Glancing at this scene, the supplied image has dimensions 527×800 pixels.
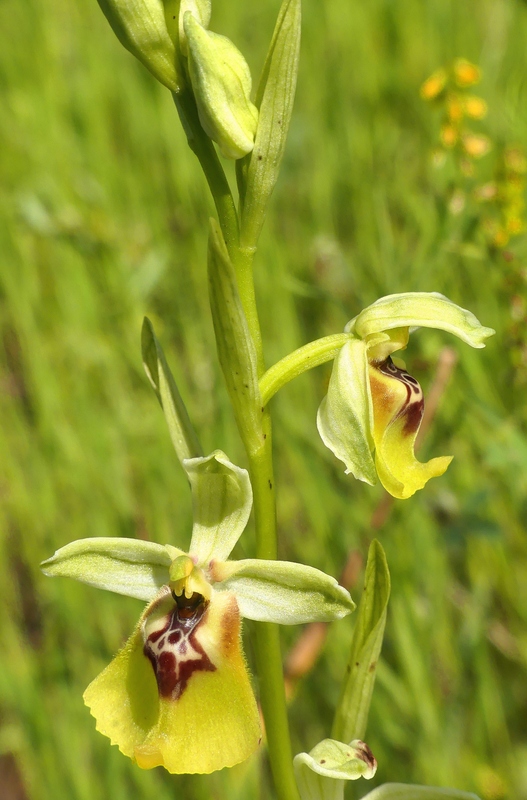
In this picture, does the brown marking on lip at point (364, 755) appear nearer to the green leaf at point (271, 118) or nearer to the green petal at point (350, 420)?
the green petal at point (350, 420)

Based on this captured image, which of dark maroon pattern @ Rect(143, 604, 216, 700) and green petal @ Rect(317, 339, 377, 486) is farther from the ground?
green petal @ Rect(317, 339, 377, 486)

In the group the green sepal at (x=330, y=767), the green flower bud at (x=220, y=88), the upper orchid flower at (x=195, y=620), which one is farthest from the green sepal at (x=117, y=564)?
the green flower bud at (x=220, y=88)

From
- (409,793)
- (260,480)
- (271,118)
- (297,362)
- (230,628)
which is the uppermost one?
(271,118)

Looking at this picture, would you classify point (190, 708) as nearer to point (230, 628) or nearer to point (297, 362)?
point (230, 628)

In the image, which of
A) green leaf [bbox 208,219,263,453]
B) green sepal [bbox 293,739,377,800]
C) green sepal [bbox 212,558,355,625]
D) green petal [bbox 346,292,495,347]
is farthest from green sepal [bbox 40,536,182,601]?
green petal [bbox 346,292,495,347]

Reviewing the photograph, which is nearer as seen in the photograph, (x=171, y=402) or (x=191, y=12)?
(x=191, y=12)

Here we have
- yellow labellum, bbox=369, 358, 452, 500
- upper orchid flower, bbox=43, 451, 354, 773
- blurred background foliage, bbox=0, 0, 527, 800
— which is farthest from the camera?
blurred background foliage, bbox=0, 0, 527, 800

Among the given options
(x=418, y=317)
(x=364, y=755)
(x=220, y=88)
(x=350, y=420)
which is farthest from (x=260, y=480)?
(x=220, y=88)

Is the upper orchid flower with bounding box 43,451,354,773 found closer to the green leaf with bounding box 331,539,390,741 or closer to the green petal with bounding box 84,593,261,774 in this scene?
the green petal with bounding box 84,593,261,774
